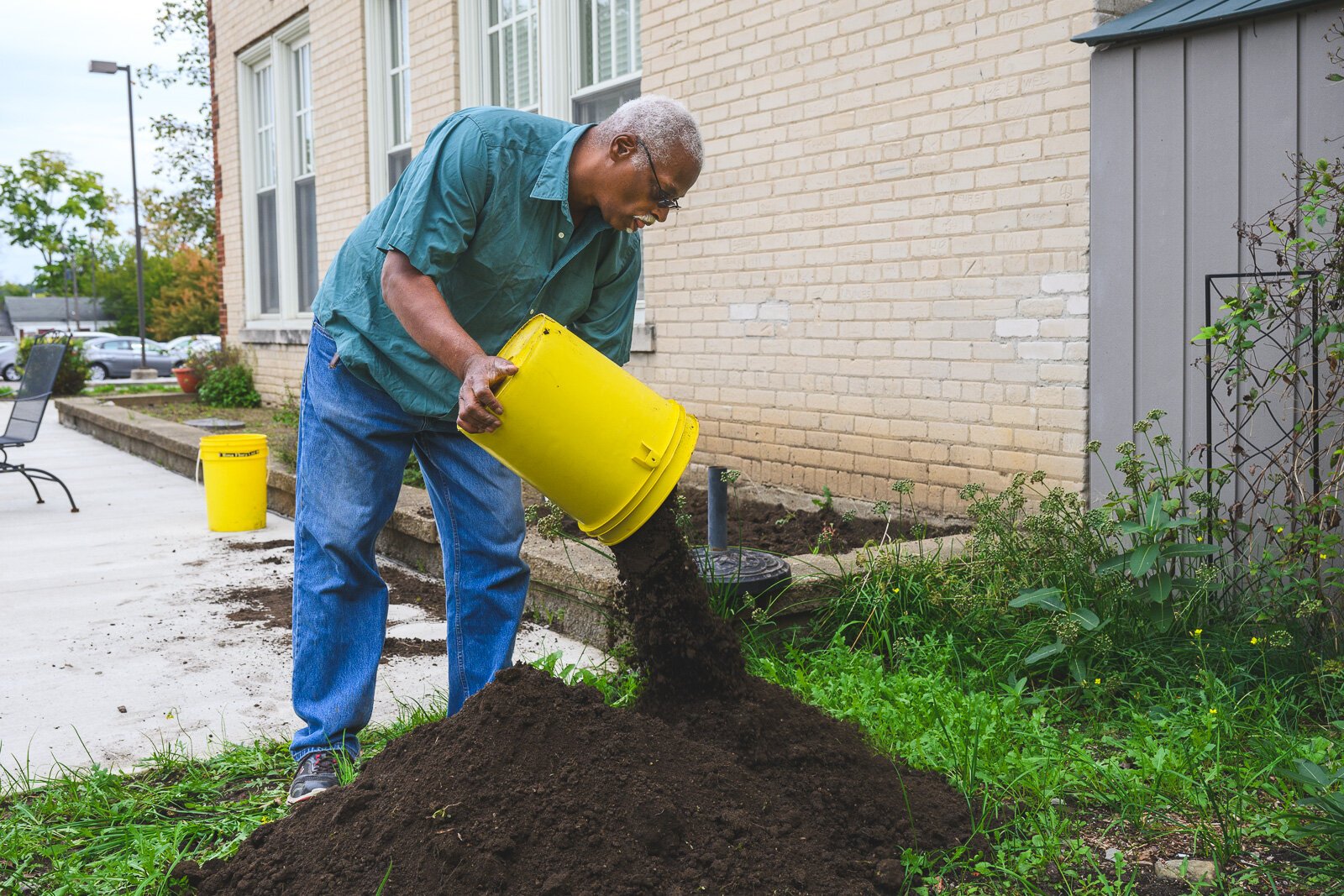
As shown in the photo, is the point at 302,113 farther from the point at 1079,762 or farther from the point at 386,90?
the point at 1079,762

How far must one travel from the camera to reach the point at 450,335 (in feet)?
8.23

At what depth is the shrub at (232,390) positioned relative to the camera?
11969 millimetres

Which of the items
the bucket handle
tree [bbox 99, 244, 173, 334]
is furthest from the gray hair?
tree [bbox 99, 244, 173, 334]

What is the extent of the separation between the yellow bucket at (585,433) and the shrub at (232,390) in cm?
1016

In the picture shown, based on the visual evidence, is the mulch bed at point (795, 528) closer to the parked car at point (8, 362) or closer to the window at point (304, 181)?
the window at point (304, 181)

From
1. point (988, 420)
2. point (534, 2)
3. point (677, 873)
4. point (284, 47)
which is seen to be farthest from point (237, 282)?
point (677, 873)

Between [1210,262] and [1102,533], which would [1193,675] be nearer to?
[1102,533]

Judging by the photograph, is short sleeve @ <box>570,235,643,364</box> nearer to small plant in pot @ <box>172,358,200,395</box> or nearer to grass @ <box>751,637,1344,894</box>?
grass @ <box>751,637,1344,894</box>

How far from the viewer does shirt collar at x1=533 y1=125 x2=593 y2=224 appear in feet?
8.98

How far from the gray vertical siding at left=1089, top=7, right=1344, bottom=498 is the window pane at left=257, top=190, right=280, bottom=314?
31.5ft

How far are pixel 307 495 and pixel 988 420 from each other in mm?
2799

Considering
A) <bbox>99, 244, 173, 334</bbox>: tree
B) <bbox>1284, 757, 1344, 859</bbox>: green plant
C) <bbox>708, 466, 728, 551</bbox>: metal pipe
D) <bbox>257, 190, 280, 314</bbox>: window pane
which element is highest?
<bbox>99, 244, 173, 334</bbox>: tree

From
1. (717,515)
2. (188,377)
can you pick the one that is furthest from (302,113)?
(717,515)

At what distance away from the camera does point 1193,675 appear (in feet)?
10.4
